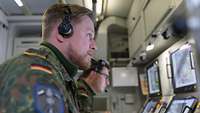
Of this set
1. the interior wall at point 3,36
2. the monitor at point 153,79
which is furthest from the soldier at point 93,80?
the interior wall at point 3,36

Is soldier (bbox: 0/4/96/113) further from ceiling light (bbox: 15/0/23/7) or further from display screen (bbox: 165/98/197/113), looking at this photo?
ceiling light (bbox: 15/0/23/7)

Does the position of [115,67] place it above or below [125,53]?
below

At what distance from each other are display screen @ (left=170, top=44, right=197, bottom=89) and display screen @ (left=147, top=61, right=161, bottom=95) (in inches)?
21.6

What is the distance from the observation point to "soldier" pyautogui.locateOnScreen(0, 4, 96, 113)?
0.65m

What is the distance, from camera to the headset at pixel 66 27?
100 cm

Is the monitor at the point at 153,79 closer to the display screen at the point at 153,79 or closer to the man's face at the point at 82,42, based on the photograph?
the display screen at the point at 153,79

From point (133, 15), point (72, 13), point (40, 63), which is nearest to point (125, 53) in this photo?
point (133, 15)

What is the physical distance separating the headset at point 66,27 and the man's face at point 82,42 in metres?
0.03

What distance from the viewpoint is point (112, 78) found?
396cm

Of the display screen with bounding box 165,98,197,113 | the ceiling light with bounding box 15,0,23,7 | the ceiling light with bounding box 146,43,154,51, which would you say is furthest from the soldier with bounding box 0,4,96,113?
the ceiling light with bounding box 15,0,23,7

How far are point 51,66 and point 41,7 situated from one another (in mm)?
3345

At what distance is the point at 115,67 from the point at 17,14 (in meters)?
1.92

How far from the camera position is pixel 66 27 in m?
1.00

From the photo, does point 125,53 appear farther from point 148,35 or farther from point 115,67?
point 148,35
